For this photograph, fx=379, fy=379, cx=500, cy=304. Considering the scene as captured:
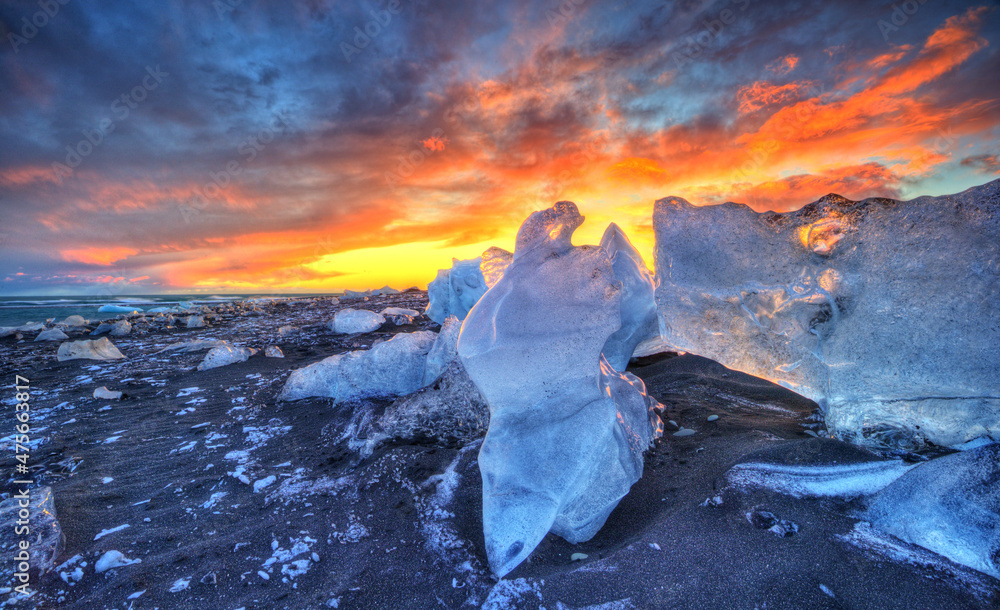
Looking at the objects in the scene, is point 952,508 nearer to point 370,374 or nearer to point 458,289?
point 370,374

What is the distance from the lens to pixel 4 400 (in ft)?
14.3

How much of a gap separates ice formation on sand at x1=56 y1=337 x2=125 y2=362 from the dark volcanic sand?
3501 millimetres

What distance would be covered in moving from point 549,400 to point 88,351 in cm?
827

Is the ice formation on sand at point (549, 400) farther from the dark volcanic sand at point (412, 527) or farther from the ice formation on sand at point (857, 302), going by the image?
the ice formation on sand at point (857, 302)

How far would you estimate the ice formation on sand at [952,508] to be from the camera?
4.55ft

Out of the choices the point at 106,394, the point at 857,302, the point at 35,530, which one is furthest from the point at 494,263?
the point at 106,394

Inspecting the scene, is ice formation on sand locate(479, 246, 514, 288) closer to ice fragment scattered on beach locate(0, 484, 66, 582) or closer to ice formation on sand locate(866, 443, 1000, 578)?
ice formation on sand locate(866, 443, 1000, 578)

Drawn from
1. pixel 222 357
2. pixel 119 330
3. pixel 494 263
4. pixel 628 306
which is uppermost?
pixel 494 263

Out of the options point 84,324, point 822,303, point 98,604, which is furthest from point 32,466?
point 84,324

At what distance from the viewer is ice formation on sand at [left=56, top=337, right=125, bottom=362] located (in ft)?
20.4

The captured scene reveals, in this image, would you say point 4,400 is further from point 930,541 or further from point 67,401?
point 930,541

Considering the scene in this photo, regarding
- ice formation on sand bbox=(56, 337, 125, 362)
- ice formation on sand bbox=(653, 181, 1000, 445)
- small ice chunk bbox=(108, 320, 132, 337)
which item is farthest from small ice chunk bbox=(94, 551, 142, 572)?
small ice chunk bbox=(108, 320, 132, 337)

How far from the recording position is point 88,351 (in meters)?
6.30

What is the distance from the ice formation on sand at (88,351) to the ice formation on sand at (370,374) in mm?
4820
